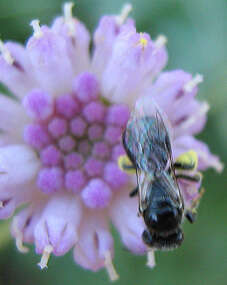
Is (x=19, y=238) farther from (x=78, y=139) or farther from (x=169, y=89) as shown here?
(x=169, y=89)

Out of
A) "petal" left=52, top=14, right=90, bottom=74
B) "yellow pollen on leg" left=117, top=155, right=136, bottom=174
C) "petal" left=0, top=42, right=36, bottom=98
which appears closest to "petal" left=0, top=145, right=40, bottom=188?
"petal" left=0, top=42, right=36, bottom=98

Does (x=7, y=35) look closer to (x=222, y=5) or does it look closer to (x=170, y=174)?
(x=222, y=5)

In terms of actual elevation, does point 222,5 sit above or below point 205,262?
above

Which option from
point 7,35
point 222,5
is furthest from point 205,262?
point 7,35

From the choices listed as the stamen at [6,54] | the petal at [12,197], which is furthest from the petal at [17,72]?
the petal at [12,197]

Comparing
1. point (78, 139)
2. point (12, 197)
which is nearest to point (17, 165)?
point (12, 197)

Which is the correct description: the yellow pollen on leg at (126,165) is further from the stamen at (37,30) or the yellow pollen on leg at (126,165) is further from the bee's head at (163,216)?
the stamen at (37,30)

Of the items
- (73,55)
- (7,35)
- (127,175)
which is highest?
(7,35)
